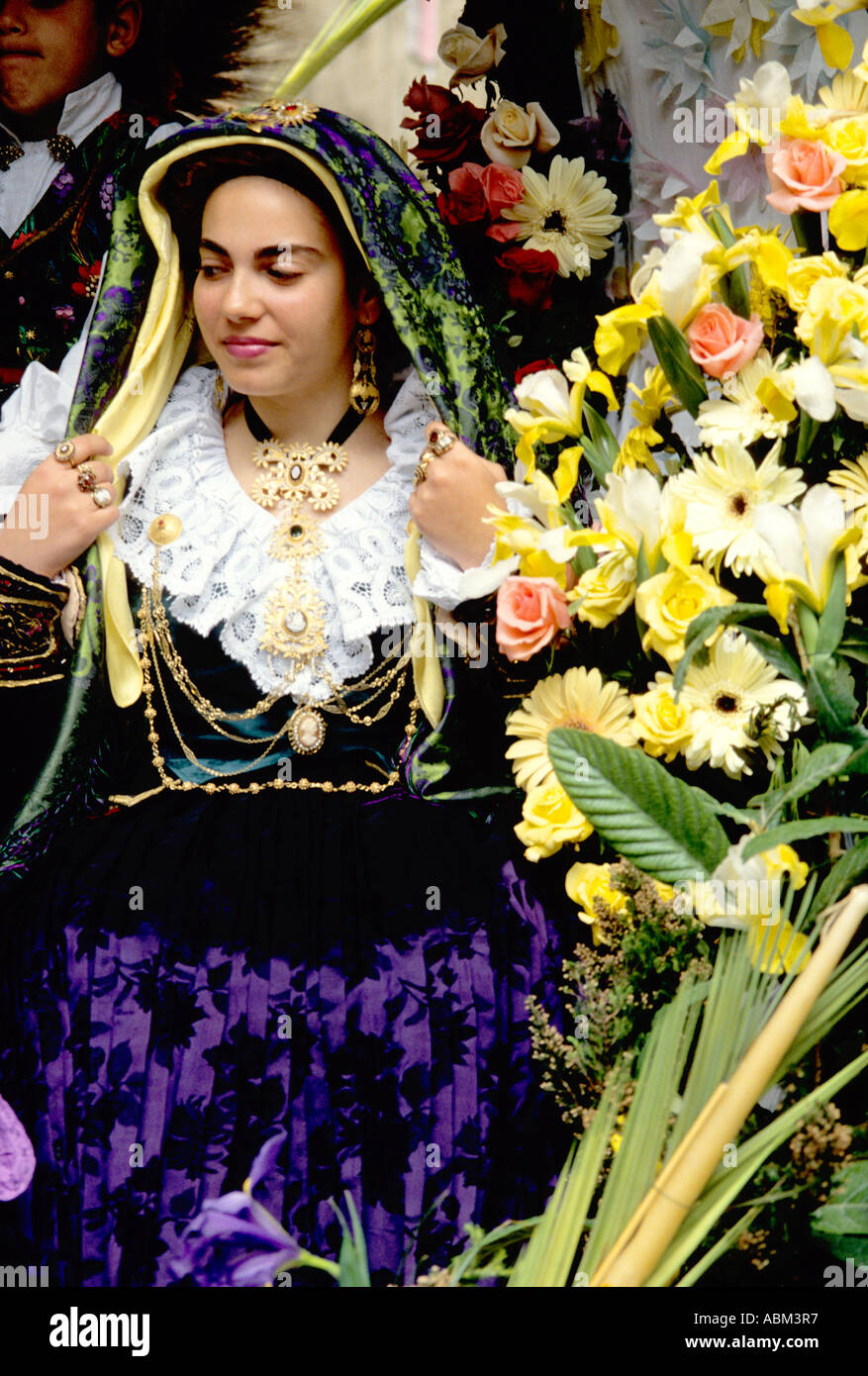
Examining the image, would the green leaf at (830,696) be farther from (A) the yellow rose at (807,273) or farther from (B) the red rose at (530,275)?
(B) the red rose at (530,275)

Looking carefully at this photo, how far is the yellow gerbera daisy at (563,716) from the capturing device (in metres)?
1.25

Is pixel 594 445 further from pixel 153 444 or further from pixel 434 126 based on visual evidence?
pixel 434 126

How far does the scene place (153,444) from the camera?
159 cm

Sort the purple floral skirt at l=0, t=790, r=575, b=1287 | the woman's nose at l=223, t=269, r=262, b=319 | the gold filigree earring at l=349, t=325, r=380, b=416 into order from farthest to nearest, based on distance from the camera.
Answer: the gold filigree earring at l=349, t=325, r=380, b=416 < the woman's nose at l=223, t=269, r=262, b=319 < the purple floral skirt at l=0, t=790, r=575, b=1287

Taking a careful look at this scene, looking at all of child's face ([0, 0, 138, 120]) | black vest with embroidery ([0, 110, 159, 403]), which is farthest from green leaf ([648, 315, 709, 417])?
child's face ([0, 0, 138, 120])

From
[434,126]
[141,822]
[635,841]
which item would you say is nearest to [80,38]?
[434,126]

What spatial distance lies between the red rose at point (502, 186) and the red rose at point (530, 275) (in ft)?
0.18

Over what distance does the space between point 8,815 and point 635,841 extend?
0.80 m

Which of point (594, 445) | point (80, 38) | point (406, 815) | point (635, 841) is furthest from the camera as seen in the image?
point (80, 38)

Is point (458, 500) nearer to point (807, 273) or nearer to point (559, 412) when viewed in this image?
point (559, 412)

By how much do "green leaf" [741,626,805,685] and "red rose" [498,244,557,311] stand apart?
31.4 inches

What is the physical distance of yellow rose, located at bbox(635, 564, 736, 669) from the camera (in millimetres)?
1110

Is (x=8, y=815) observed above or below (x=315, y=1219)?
above

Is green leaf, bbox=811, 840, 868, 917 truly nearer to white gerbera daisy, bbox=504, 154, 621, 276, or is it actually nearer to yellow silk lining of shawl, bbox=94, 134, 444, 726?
yellow silk lining of shawl, bbox=94, 134, 444, 726
